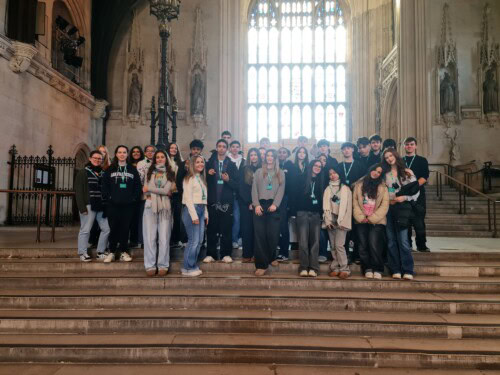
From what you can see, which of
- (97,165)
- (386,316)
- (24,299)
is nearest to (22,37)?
(97,165)

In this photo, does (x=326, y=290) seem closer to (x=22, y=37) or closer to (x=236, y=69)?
(x=22, y=37)

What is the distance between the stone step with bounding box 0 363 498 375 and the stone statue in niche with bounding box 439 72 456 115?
1456 cm

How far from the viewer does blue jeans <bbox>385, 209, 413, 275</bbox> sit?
5.29m

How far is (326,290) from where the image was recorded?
16.8 ft

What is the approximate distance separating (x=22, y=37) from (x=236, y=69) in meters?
9.40

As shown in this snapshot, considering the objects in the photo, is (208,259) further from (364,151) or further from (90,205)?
(364,151)

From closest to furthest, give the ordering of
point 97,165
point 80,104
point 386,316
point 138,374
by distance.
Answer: point 138,374 < point 386,316 < point 97,165 < point 80,104

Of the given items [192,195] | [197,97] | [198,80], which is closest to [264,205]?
[192,195]

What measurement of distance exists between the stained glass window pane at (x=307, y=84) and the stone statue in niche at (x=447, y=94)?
25.8 ft

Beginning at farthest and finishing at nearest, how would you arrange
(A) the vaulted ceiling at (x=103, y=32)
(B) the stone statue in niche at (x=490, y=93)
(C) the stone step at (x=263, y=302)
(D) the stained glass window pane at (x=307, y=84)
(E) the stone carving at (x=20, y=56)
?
(D) the stained glass window pane at (x=307, y=84), (A) the vaulted ceiling at (x=103, y=32), (B) the stone statue in niche at (x=490, y=93), (E) the stone carving at (x=20, y=56), (C) the stone step at (x=263, y=302)

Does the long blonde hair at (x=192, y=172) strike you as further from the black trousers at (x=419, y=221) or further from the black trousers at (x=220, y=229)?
the black trousers at (x=419, y=221)

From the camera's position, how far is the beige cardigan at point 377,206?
5270 millimetres

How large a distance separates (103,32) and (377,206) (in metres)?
17.4

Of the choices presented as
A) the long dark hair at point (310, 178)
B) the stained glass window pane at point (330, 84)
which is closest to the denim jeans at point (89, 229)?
the long dark hair at point (310, 178)
